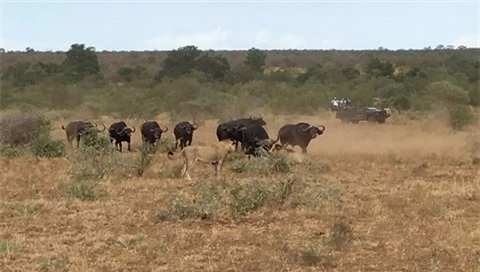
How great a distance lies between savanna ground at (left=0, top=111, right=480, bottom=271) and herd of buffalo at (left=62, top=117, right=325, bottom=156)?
219 cm

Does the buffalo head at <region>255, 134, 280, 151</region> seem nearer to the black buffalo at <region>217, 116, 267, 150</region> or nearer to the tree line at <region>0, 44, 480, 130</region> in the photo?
the black buffalo at <region>217, 116, 267, 150</region>

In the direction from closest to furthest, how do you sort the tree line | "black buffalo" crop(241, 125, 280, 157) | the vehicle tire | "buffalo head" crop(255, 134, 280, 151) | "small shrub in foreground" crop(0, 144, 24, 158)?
"buffalo head" crop(255, 134, 280, 151) → "black buffalo" crop(241, 125, 280, 157) → "small shrub in foreground" crop(0, 144, 24, 158) → the vehicle tire → the tree line

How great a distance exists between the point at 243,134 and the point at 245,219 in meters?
9.94

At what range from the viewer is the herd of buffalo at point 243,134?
70.3 feet

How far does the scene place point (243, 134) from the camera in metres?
22.0

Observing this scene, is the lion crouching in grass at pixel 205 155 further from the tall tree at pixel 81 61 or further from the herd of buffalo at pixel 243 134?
the tall tree at pixel 81 61

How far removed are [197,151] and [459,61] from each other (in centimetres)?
5135

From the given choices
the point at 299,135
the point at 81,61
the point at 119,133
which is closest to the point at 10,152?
the point at 119,133

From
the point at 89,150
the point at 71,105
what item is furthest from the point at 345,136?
the point at 71,105

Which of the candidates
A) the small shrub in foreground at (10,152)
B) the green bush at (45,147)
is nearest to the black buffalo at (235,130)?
the green bush at (45,147)

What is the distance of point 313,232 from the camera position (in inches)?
439

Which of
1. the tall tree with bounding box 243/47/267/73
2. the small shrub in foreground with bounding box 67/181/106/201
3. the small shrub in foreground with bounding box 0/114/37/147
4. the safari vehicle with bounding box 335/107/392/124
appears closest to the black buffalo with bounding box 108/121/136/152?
A: the small shrub in foreground with bounding box 0/114/37/147

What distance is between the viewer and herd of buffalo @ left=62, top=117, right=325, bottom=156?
70.3ft

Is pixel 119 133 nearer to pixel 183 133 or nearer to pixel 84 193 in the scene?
pixel 183 133
